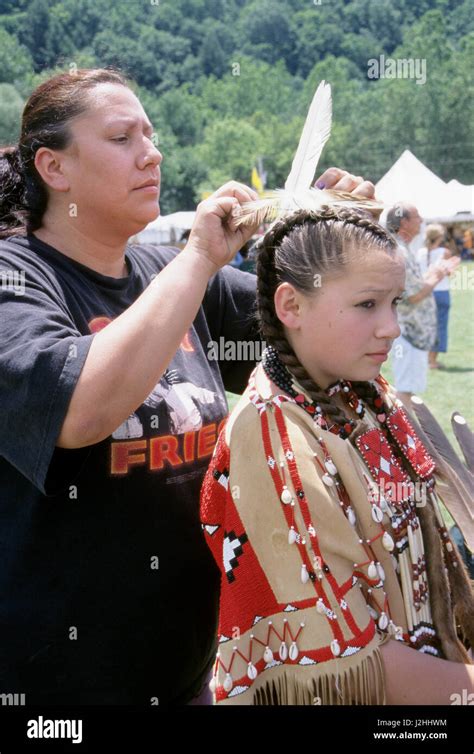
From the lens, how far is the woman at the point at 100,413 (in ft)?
4.72

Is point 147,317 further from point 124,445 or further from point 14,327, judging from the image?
point 124,445

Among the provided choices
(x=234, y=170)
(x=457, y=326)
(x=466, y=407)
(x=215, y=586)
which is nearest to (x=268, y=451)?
(x=215, y=586)

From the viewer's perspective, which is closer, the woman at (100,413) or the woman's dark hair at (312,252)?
the woman at (100,413)

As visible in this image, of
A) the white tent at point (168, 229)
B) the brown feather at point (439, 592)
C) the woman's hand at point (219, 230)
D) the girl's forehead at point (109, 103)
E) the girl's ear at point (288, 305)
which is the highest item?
the white tent at point (168, 229)

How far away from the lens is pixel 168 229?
1486 inches

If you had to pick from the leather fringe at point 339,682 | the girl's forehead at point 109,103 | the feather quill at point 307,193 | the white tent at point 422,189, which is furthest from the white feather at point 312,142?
the white tent at point 422,189

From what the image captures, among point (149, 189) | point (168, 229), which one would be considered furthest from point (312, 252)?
point (168, 229)

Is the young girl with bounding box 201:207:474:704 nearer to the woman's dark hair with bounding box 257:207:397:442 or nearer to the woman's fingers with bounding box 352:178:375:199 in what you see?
the woman's dark hair with bounding box 257:207:397:442

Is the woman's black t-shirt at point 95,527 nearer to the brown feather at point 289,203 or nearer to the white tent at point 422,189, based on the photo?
the brown feather at point 289,203

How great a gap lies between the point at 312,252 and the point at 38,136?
71 centimetres

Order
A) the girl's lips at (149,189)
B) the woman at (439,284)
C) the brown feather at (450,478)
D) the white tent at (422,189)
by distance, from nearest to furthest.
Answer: the girl's lips at (149,189) < the brown feather at (450,478) < the woman at (439,284) < the white tent at (422,189)

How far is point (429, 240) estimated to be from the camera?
1162cm

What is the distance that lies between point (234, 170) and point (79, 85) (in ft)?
231

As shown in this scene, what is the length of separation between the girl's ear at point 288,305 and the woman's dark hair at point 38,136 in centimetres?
60
